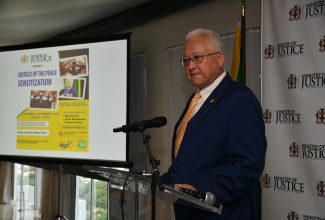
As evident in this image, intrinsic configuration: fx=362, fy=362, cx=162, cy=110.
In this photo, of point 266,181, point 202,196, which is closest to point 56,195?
point 266,181

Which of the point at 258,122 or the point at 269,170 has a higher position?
the point at 258,122

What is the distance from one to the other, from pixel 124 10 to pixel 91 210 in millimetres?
2821

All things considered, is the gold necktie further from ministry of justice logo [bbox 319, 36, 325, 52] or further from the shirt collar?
ministry of justice logo [bbox 319, 36, 325, 52]

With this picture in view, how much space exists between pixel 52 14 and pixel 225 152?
3226mm

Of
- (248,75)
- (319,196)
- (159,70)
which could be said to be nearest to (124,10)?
(159,70)

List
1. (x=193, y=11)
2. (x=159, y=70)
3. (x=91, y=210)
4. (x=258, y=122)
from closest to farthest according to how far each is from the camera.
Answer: (x=258, y=122), (x=193, y=11), (x=159, y=70), (x=91, y=210)

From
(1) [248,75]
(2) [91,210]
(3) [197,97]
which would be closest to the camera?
(3) [197,97]

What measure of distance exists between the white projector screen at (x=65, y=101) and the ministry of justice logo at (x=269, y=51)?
1083mm

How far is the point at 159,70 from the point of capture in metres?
3.86

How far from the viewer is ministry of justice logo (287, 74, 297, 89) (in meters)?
2.32

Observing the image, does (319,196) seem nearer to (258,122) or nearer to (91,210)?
(258,122)

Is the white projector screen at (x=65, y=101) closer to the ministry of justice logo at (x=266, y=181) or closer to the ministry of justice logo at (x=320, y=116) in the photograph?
the ministry of justice logo at (x=266, y=181)

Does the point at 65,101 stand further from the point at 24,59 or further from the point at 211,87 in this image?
the point at 211,87

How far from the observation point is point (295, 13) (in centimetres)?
234
